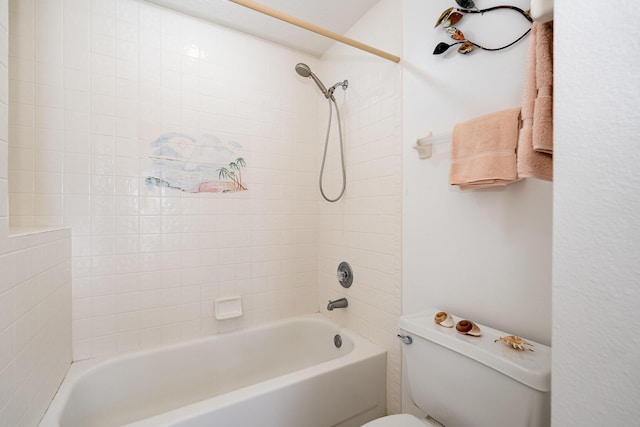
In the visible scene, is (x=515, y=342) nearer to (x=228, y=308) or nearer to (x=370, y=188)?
(x=370, y=188)

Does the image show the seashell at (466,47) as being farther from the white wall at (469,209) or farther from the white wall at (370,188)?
the white wall at (370,188)

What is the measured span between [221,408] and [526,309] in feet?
3.83

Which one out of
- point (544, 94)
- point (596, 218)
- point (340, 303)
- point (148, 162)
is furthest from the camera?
point (340, 303)

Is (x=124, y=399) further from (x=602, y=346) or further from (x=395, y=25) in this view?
(x=395, y=25)

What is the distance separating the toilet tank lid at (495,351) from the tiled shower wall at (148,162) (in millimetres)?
1127

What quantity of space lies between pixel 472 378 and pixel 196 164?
1.67m

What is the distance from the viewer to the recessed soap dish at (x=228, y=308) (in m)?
1.66

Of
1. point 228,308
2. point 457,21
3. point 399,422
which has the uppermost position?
point 457,21

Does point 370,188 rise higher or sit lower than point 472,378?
higher

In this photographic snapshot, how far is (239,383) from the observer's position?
5.44 ft

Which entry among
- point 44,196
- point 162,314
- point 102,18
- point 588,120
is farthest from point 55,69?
point 588,120

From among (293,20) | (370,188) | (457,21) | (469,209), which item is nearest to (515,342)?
(469,209)

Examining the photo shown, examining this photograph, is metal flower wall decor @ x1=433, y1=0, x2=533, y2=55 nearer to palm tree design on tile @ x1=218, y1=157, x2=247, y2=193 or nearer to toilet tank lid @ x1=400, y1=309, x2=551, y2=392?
toilet tank lid @ x1=400, y1=309, x2=551, y2=392

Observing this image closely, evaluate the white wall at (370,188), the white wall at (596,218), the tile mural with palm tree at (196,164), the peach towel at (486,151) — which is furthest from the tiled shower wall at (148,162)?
the white wall at (596,218)
